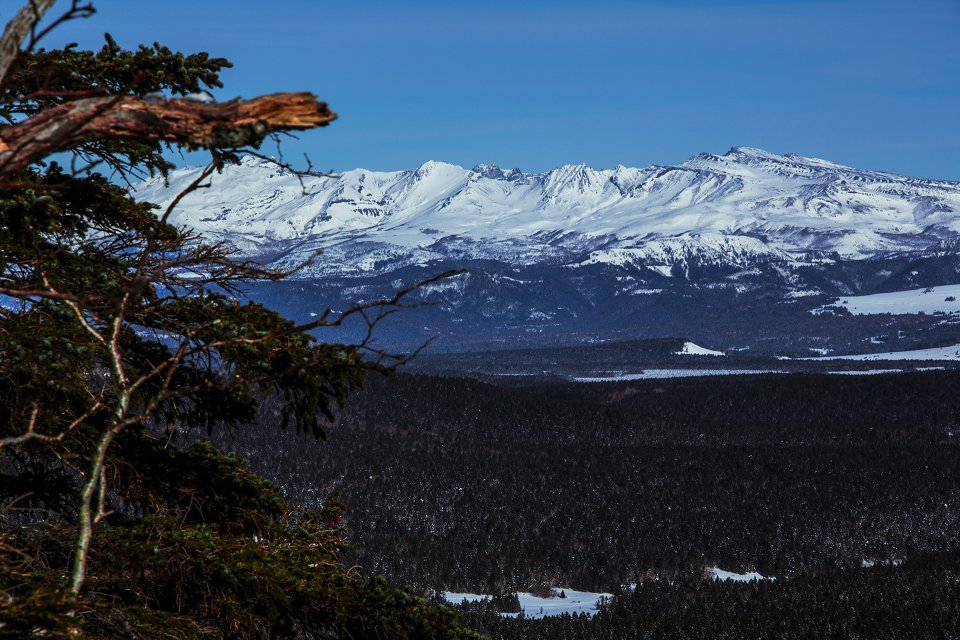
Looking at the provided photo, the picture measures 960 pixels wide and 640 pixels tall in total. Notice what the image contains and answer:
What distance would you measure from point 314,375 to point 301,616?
4.55 feet

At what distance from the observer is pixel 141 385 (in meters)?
6.14

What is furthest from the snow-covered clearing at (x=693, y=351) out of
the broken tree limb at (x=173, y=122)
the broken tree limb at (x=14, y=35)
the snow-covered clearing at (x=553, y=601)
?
the broken tree limb at (x=14, y=35)

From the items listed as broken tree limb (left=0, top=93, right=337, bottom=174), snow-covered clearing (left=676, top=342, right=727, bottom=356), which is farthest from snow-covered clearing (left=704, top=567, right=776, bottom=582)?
snow-covered clearing (left=676, top=342, right=727, bottom=356)

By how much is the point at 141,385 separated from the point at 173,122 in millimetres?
2703

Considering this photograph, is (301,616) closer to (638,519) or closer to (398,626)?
(398,626)

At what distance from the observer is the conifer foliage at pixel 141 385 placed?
3818 mm

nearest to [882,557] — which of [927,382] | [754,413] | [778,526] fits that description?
[778,526]

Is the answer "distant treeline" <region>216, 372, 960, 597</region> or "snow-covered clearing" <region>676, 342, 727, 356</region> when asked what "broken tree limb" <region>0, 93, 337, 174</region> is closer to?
"distant treeline" <region>216, 372, 960, 597</region>

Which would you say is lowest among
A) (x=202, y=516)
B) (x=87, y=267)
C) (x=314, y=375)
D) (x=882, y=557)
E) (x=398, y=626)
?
(x=882, y=557)

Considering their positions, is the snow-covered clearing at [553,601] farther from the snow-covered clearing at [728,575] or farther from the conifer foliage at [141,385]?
the conifer foliage at [141,385]

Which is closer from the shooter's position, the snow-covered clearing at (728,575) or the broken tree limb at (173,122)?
the broken tree limb at (173,122)

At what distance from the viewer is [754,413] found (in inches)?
2972

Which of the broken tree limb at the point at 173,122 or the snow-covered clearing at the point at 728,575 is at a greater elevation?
the broken tree limb at the point at 173,122

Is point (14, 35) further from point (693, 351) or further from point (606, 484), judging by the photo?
point (693, 351)
